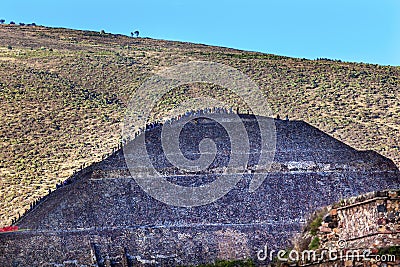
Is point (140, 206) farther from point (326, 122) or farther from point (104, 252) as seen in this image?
point (326, 122)

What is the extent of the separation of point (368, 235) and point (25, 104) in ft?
173

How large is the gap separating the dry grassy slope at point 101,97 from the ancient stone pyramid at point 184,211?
3838mm

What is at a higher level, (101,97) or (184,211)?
(101,97)

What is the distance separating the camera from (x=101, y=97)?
67.2 meters

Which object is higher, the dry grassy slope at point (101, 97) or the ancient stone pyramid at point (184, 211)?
the dry grassy slope at point (101, 97)

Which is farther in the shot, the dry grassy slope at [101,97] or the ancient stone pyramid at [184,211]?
the dry grassy slope at [101,97]

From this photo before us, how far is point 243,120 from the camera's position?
43219 mm

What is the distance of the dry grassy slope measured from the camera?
160ft

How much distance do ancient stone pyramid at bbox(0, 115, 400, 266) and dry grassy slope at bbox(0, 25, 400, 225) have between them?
384 centimetres

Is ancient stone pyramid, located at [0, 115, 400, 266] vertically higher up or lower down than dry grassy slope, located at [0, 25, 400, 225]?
lower down

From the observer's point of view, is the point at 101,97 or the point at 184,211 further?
the point at 101,97

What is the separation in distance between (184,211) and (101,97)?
1304 inches

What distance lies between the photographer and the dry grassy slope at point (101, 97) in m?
48.9

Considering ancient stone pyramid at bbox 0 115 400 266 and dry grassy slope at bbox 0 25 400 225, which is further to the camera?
dry grassy slope at bbox 0 25 400 225
